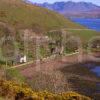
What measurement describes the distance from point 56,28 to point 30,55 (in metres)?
31.5

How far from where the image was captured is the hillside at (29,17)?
80.4 m

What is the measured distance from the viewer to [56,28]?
274 ft

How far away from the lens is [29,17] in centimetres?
8619

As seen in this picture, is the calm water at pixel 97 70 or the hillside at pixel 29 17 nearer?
the calm water at pixel 97 70

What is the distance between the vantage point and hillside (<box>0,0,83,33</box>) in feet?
264

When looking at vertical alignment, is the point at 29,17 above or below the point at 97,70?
above

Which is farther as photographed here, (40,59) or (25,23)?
(25,23)

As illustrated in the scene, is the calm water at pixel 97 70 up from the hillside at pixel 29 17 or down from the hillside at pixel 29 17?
down

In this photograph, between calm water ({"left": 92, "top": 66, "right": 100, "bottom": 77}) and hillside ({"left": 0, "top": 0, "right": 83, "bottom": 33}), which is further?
hillside ({"left": 0, "top": 0, "right": 83, "bottom": 33})

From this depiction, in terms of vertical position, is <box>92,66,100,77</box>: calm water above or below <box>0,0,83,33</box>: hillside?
below

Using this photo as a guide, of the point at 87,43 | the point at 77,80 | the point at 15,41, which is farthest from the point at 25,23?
the point at 77,80

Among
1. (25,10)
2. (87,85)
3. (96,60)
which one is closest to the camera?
(87,85)

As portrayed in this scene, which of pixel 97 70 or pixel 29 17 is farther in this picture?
pixel 29 17

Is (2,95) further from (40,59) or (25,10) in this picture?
(25,10)
